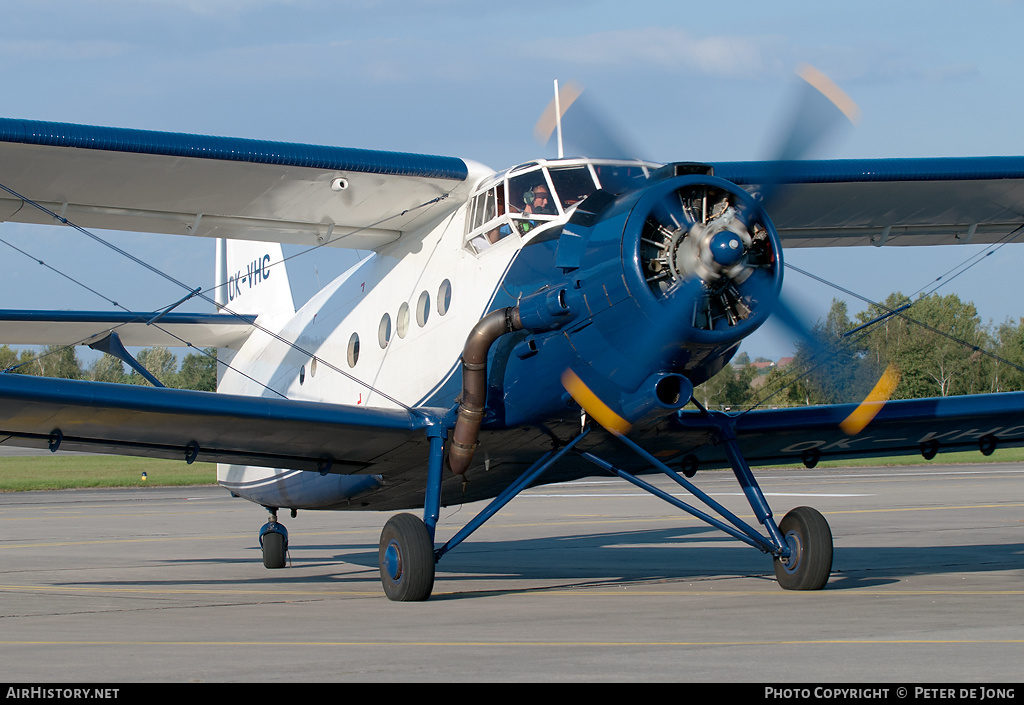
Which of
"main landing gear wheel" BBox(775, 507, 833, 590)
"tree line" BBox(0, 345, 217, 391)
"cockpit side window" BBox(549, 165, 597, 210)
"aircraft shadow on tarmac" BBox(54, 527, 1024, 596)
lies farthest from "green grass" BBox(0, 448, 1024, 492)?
"tree line" BBox(0, 345, 217, 391)

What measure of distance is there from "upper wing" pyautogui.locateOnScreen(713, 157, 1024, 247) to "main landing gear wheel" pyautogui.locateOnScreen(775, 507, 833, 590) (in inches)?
142

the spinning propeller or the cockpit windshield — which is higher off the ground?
the cockpit windshield

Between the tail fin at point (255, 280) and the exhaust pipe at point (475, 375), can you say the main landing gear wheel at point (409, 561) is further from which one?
the tail fin at point (255, 280)

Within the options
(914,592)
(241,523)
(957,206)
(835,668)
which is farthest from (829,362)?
(241,523)

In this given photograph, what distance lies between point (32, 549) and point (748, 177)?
12.5 metres

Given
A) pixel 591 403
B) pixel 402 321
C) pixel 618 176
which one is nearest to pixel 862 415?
pixel 591 403

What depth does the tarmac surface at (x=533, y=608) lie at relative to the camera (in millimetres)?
5516

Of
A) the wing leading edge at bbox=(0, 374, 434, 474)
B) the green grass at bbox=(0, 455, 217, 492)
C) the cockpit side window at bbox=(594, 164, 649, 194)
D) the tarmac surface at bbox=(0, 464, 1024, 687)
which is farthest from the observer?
the green grass at bbox=(0, 455, 217, 492)

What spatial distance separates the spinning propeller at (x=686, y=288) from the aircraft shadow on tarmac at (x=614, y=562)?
252cm

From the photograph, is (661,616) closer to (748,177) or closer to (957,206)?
(748,177)

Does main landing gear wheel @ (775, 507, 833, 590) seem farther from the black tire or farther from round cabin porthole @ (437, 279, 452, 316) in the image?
the black tire

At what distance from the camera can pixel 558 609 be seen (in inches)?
323

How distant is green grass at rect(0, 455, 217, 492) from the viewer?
126 feet

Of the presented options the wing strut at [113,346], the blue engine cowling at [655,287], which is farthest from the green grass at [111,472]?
the blue engine cowling at [655,287]
